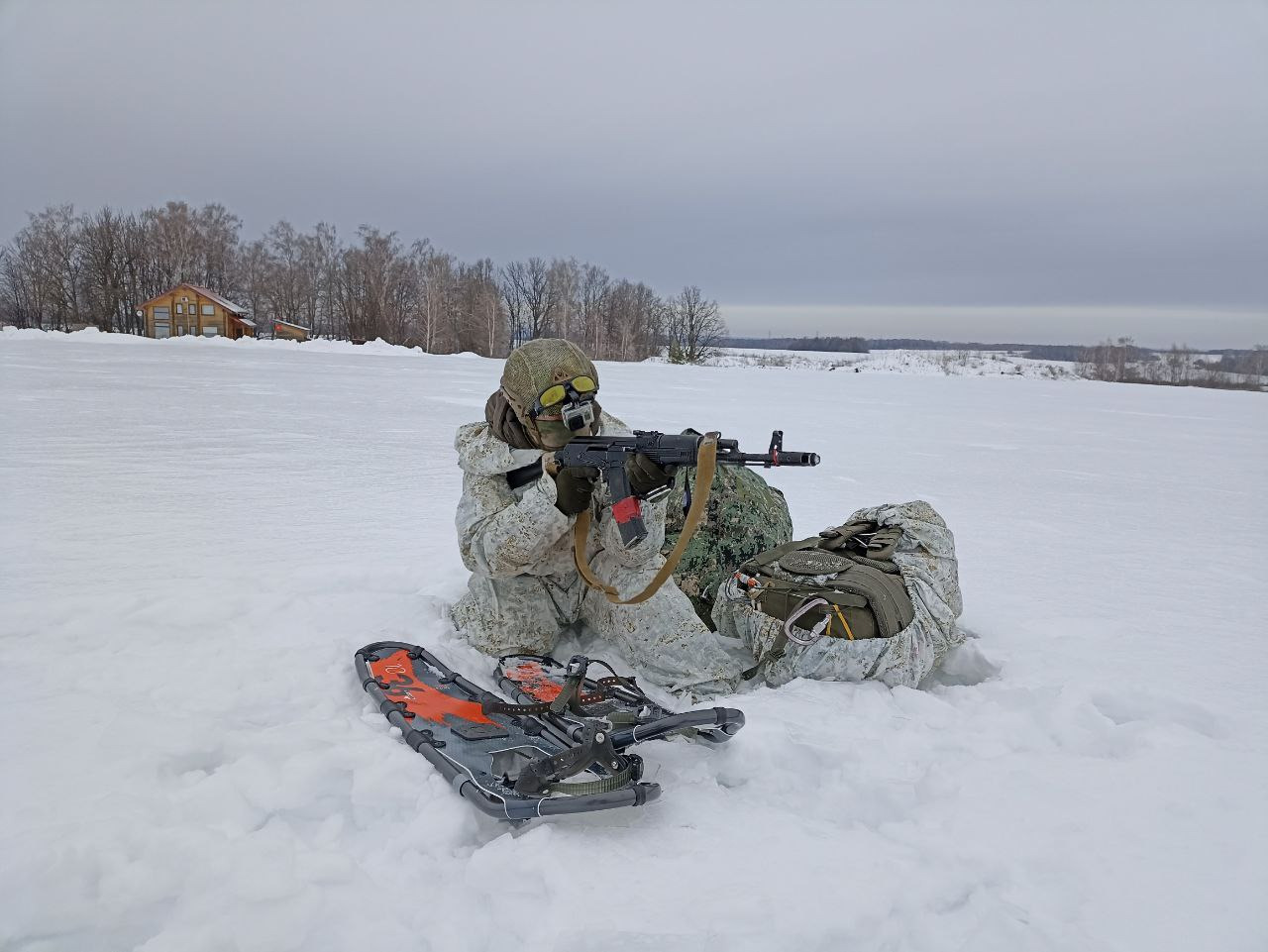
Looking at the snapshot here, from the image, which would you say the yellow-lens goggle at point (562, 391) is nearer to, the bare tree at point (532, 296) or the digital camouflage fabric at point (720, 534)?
the digital camouflage fabric at point (720, 534)

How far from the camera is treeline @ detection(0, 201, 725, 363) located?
27.2 m

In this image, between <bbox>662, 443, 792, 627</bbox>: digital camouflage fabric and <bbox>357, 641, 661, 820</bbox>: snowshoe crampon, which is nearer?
<bbox>357, 641, 661, 820</bbox>: snowshoe crampon

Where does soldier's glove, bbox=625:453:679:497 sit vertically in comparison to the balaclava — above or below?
below

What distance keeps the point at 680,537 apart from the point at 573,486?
0.53m

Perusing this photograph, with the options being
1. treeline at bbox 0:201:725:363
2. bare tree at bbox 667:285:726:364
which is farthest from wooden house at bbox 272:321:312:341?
bare tree at bbox 667:285:726:364

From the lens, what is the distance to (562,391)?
126 inches

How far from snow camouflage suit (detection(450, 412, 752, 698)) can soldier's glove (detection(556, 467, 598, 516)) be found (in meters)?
0.03

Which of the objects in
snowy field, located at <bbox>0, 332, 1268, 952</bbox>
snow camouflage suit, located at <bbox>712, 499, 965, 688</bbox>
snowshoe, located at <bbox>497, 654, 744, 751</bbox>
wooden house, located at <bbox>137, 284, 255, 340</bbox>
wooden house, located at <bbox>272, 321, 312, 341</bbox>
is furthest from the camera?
wooden house, located at <bbox>272, 321, 312, 341</bbox>

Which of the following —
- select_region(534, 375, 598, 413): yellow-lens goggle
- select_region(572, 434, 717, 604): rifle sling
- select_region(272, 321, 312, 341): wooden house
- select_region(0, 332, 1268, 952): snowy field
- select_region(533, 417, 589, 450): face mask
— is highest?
select_region(272, 321, 312, 341): wooden house

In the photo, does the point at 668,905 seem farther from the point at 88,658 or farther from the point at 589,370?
the point at 88,658

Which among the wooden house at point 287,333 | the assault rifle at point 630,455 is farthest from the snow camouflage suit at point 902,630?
the wooden house at point 287,333

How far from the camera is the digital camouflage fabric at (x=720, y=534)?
4156 mm

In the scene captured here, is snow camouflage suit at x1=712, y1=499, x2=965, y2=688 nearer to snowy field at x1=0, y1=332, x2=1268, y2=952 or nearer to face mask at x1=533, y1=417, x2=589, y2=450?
snowy field at x1=0, y1=332, x2=1268, y2=952

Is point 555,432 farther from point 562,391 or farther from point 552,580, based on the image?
point 552,580
